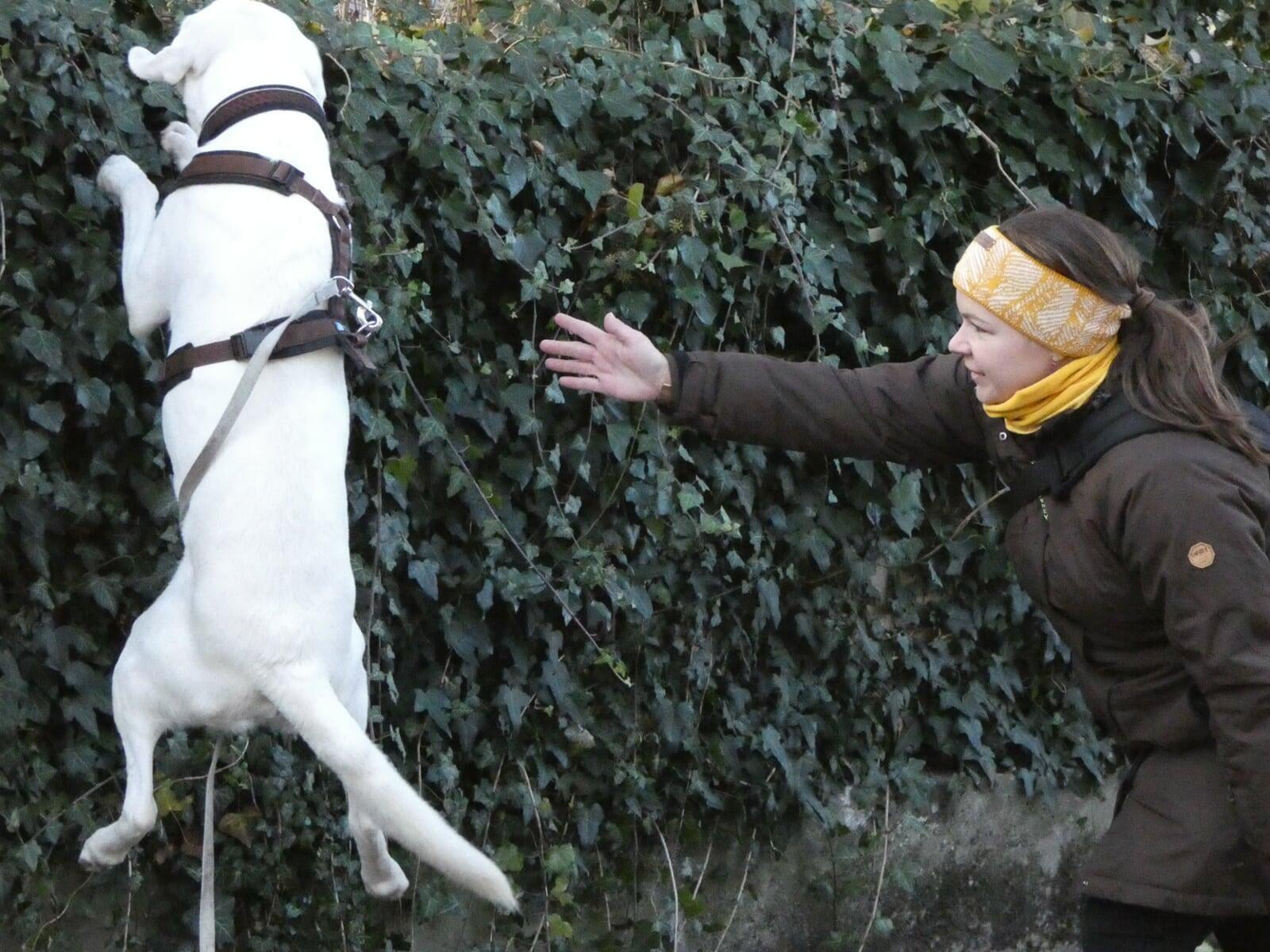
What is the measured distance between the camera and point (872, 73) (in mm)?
4840

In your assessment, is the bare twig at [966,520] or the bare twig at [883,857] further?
the bare twig at [966,520]

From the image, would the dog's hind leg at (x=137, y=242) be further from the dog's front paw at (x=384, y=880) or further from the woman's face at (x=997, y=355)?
the woman's face at (x=997, y=355)

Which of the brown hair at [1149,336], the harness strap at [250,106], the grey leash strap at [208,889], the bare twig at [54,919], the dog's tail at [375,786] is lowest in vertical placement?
the bare twig at [54,919]

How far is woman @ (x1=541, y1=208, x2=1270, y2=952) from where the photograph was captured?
262 cm

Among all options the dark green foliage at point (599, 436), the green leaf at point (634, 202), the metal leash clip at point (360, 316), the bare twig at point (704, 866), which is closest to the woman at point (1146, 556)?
the metal leash clip at point (360, 316)

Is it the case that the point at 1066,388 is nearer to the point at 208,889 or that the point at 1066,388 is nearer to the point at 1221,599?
the point at 1221,599

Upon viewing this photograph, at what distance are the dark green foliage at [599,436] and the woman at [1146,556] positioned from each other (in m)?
1.06

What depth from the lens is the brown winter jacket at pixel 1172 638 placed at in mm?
2604

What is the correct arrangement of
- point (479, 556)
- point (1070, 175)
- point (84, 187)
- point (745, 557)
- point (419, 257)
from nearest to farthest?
point (84, 187) < point (419, 257) < point (479, 556) < point (745, 557) < point (1070, 175)

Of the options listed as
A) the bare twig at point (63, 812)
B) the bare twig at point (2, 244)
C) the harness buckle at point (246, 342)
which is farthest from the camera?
the bare twig at point (63, 812)

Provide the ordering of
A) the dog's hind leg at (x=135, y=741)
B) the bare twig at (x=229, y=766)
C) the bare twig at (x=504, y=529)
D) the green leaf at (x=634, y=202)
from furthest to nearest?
the green leaf at (x=634, y=202)
the bare twig at (x=504, y=529)
the bare twig at (x=229, y=766)
the dog's hind leg at (x=135, y=741)

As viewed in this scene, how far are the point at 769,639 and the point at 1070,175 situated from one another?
73.9 inches

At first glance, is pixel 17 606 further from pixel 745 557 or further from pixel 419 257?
pixel 745 557

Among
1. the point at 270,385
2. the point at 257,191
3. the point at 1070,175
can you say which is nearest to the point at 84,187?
the point at 257,191
